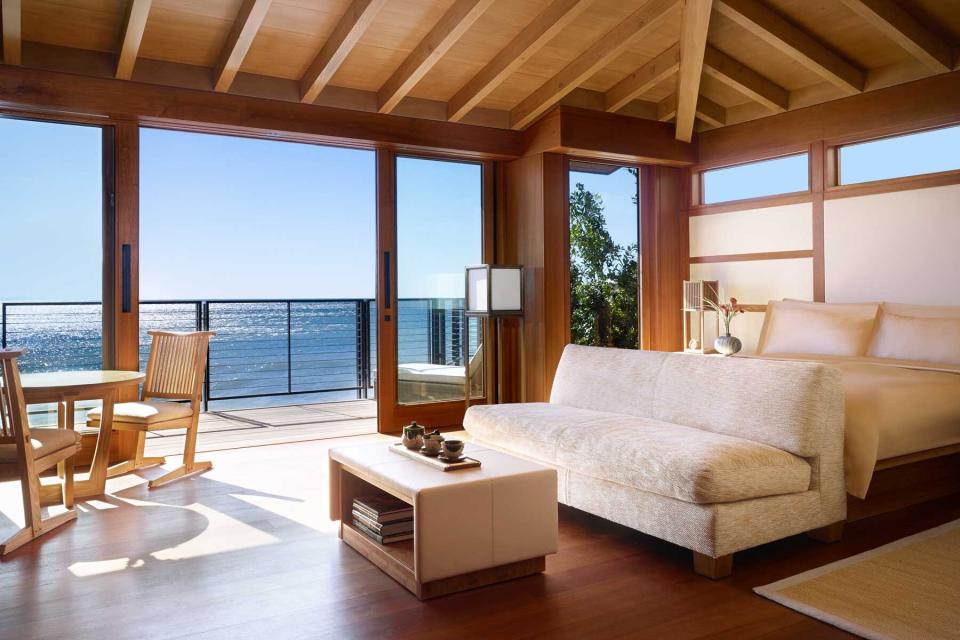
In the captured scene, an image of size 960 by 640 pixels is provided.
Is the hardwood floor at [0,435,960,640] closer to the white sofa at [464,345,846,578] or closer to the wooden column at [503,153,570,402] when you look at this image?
the white sofa at [464,345,846,578]

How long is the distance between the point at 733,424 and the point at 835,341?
216 centimetres

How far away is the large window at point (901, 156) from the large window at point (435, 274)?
9.47 ft

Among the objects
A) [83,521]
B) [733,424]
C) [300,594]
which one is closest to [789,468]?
[733,424]

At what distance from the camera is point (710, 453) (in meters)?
2.67

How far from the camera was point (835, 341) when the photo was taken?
477 centimetres

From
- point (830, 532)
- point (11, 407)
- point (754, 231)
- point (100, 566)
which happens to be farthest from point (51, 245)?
point (754, 231)

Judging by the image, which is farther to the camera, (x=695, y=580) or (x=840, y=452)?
(x=840, y=452)

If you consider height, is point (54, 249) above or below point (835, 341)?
above

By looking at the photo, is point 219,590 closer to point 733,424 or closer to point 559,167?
point 733,424

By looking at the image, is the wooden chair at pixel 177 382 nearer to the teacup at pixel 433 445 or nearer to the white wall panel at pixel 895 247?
the teacup at pixel 433 445

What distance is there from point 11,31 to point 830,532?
4.76 metres

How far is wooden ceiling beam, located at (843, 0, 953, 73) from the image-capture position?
4449 mm

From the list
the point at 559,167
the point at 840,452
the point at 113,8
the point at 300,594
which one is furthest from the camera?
the point at 559,167

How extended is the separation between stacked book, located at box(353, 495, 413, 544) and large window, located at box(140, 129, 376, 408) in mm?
4143
